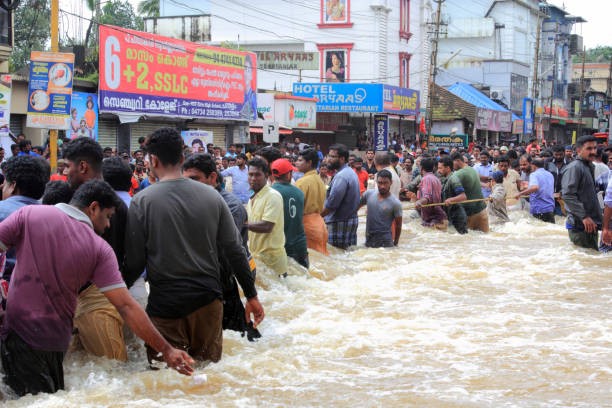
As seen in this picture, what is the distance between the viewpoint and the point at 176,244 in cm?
495

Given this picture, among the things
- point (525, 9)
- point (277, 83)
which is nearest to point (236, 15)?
point (277, 83)

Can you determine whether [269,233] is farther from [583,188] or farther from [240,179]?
[240,179]

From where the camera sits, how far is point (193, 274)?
5027 millimetres

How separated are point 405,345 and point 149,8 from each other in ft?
188

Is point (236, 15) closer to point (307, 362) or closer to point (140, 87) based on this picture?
point (140, 87)

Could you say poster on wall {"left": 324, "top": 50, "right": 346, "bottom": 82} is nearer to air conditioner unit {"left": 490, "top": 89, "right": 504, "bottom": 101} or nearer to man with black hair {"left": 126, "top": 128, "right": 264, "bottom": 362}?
air conditioner unit {"left": 490, "top": 89, "right": 504, "bottom": 101}

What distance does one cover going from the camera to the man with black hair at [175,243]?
16.2 ft

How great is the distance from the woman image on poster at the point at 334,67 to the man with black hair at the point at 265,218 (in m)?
37.3

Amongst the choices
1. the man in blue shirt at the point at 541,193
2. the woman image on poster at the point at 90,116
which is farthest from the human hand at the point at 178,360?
the woman image on poster at the point at 90,116

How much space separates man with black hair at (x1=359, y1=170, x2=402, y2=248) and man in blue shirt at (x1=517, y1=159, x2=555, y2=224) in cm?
428

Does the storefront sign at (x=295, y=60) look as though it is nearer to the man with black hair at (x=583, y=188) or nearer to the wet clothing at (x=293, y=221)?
the man with black hair at (x=583, y=188)

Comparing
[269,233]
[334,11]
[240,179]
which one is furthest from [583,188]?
[334,11]

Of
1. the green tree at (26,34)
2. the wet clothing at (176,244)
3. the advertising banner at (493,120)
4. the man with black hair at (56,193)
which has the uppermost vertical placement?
the green tree at (26,34)

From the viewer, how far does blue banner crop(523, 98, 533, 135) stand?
6059cm
